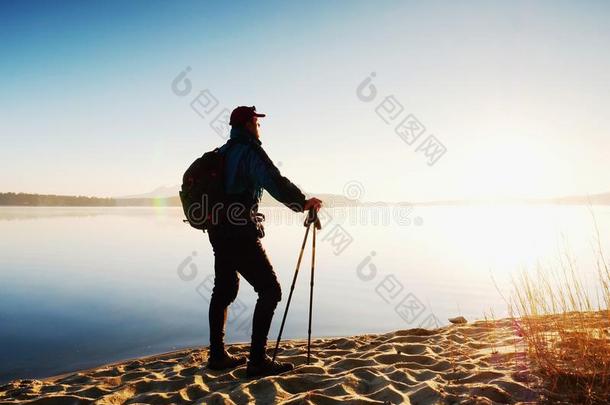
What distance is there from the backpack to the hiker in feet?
0.23

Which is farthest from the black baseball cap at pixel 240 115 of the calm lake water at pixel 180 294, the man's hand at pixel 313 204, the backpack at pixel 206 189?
the calm lake water at pixel 180 294

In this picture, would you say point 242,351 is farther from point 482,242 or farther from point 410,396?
point 482,242

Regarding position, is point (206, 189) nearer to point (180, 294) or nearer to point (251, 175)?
point (251, 175)

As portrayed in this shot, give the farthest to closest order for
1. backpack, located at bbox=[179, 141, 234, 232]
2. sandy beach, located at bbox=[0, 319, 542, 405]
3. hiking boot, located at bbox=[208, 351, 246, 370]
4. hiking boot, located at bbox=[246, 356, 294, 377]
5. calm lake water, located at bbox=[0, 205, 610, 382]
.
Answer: calm lake water, located at bbox=[0, 205, 610, 382] → hiking boot, located at bbox=[208, 351, 246, 370] → hiking boot, located at bbox=[246, 356, 294, 377] → backpack, located at bbox=[179, 141, 234, 232] → sandy beach, located at bbox=[0, 319, 542, 405]

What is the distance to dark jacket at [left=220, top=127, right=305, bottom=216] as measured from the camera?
13.8ft

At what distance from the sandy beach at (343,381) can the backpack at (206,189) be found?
5.42 feet

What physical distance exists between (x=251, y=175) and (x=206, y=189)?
19.8 inches

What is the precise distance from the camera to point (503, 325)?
6812 mm

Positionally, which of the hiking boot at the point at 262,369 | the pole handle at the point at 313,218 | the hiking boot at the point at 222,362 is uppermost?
the pole handle at the point at 313,218

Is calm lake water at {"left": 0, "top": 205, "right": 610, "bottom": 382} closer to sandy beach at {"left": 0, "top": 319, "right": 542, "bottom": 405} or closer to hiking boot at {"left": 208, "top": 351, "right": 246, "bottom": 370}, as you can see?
sandy beach at {"left": 0, "top": 319, "right": 542, "bottom": 405}

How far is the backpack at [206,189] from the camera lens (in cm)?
436

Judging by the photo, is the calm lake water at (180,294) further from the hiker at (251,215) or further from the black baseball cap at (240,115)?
the black baseball cap at (240,115)

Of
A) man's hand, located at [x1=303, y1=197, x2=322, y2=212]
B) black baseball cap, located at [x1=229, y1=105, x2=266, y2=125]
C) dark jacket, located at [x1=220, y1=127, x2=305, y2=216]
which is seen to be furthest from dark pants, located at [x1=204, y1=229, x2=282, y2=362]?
black baseball cap, located at [x1=229, y1=105, x2=266, y2=125]

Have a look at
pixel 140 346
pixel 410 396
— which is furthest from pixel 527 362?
pixel 140 346
